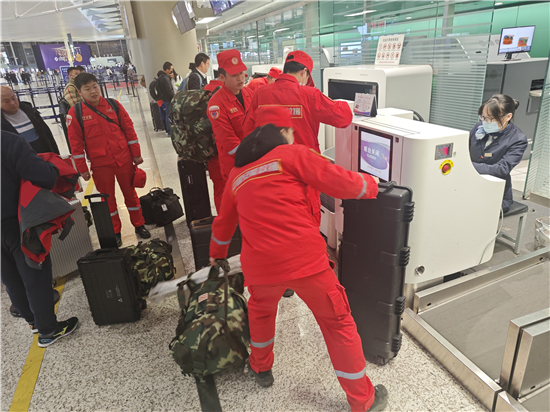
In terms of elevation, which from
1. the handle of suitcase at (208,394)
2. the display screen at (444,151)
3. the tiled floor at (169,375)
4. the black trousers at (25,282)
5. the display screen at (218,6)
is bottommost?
the tiled floor at (169,375)

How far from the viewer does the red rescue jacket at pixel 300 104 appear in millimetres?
2793

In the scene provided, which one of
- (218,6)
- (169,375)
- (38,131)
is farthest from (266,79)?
(169,375)

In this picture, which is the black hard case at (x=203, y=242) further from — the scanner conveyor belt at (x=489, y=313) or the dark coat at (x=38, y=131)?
the dark coat at (x=38, y=131)

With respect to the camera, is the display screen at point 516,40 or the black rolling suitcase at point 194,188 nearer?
the black rolling suitcase at point 194,188

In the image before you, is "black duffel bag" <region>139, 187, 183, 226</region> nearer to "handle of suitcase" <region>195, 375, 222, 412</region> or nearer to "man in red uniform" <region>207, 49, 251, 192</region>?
"man in red uniform" <region>207, 49, 251, 192</region>

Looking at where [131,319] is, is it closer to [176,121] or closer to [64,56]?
[176,121]

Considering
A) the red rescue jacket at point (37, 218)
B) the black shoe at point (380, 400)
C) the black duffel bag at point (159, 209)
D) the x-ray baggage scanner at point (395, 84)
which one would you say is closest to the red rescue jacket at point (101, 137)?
the black duffel bag at point (159, 209)

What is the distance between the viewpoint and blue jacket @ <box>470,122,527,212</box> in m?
2.95

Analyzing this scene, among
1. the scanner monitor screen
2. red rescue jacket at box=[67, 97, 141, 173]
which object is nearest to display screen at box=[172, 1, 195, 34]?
red rescue jacket at box=[67, 97, 141, 173]

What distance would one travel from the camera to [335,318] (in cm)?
171

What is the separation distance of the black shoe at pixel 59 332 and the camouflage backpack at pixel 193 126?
185 centimetres

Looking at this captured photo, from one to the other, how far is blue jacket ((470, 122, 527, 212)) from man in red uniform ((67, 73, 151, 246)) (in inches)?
130

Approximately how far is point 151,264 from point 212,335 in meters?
1.26

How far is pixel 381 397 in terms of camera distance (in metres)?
1.86
